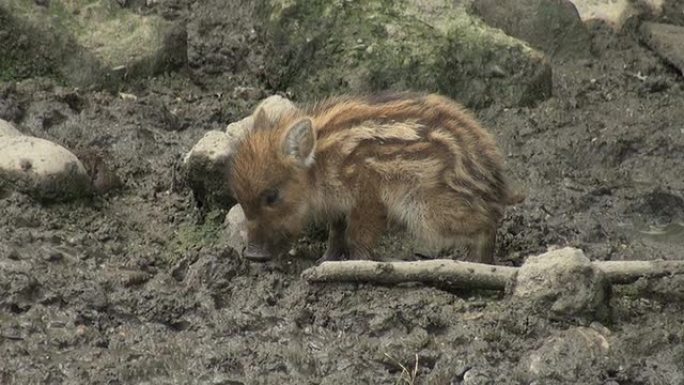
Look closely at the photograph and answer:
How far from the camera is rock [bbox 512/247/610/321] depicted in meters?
5.97

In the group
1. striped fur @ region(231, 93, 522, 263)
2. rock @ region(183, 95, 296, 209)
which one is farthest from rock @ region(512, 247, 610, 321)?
rock @ region(183, 95, 296, 209)

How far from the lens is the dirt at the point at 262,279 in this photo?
5.77 m

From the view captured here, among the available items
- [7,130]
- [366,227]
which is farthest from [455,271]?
[7,130]

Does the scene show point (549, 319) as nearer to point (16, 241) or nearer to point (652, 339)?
point (652, 339)

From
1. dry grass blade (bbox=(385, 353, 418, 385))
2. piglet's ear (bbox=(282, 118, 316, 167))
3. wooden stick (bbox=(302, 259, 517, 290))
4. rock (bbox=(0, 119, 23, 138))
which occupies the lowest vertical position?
dry grass blade (bbox=(385, 353, 418, 385))

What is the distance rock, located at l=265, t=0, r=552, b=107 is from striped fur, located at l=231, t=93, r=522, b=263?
1.68 m

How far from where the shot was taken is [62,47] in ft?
27.6

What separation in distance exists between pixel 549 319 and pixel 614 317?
32cm

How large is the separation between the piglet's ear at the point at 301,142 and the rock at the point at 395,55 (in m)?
1.87

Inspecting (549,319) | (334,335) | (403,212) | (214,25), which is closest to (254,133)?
(403,212)

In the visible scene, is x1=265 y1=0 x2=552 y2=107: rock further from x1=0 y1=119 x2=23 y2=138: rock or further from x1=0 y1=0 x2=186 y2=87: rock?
x1=0 y1=119 x2=23 y2=138: rock

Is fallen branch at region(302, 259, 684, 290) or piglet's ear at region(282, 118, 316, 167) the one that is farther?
piglet's ear at region(282, 118, 316, 167)

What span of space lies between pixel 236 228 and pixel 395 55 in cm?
209

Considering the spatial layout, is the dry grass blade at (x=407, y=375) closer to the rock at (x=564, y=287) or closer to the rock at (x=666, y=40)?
the rock at (x=564, y=287)
